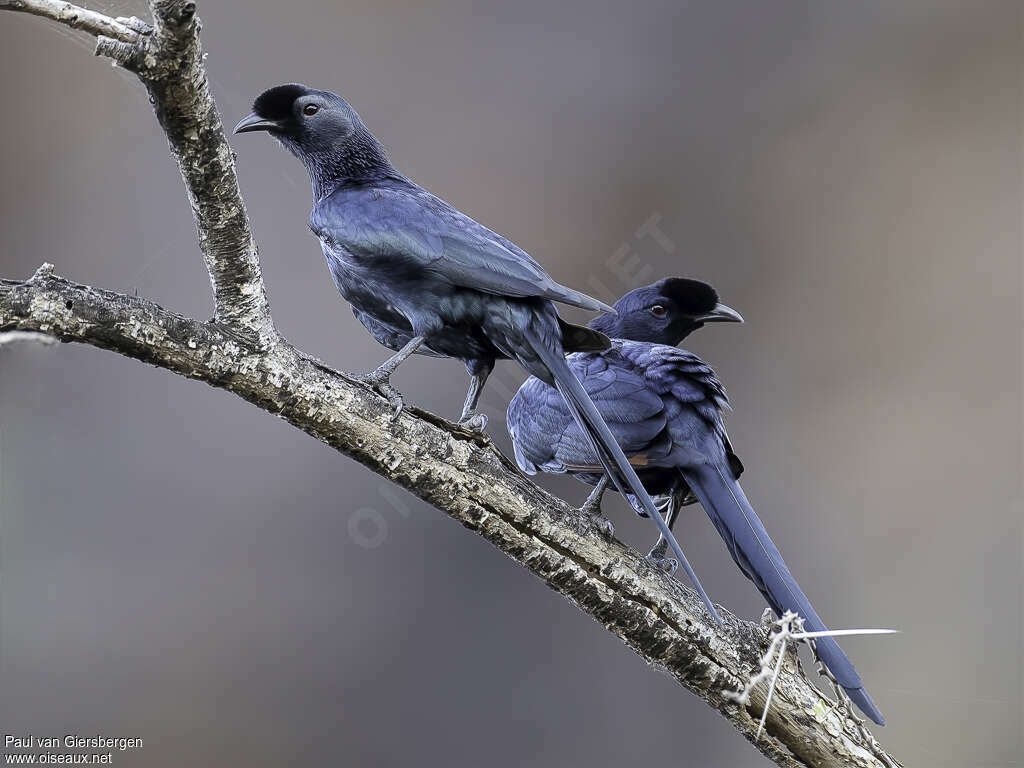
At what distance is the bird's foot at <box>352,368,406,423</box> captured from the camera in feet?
6.08

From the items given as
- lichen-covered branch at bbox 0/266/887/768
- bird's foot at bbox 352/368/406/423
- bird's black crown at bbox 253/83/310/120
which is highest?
bird's black crown at bbox 253/83/310/120

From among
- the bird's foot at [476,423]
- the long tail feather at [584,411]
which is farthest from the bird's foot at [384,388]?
the long tail feather at [584,411]

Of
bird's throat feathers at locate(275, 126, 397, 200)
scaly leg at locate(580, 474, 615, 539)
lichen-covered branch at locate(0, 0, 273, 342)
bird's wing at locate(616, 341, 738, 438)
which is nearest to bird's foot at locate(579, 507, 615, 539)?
scaly leg at locate(580, 474, 615, 539)

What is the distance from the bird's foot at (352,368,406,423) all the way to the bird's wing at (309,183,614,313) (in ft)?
0.75

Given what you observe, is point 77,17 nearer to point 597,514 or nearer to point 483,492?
point 483,492

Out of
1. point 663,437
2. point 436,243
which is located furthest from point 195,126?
point 663,437

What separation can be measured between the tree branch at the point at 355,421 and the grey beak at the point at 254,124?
1.85ft

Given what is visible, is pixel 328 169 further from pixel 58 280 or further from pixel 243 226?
pixel 58 280

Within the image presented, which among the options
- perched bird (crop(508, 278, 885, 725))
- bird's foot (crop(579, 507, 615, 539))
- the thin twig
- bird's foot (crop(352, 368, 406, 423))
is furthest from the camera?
perched bird (crop(508, 278, 885, 725))

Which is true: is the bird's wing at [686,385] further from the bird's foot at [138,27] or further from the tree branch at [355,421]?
the bird's foot at [138,27]

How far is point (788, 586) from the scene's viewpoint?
2.09 meters

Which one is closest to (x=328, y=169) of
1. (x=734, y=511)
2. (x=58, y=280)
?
(x=58, y=280)

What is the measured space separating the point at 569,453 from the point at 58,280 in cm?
118

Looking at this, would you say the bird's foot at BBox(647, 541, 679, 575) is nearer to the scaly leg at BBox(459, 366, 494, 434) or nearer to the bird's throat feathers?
the scaly leg at BBox(459, 366, 494, 434)
